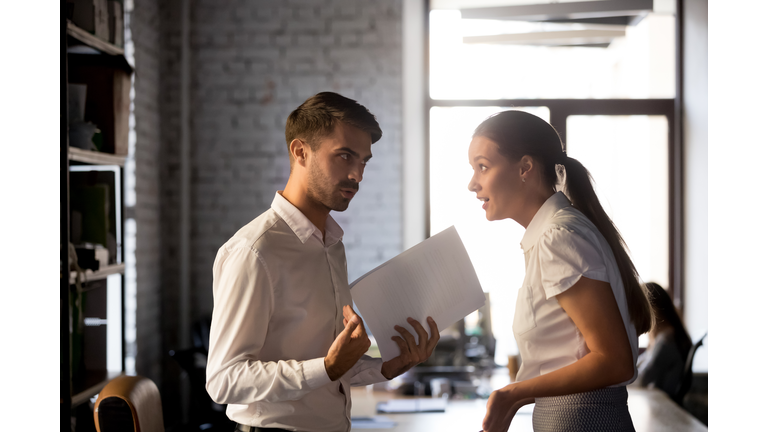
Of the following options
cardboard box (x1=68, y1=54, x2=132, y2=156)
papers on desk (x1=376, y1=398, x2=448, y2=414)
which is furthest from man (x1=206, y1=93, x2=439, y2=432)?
cardboard box (x1=68, y1=54, x2=132, y2=156)

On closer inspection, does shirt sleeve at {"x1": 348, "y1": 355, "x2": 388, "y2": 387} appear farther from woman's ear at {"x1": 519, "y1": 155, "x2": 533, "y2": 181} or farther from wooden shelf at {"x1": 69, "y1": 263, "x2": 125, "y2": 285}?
wooden shelf at {"x1": 69, "y1": 263, "x2": 125, "y2": 285}

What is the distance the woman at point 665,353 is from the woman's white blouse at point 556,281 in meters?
2.05

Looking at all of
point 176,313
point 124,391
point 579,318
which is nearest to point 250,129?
point 176,313

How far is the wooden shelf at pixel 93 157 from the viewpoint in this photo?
238 cm

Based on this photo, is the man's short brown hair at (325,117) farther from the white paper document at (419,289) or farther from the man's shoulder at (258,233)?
the white paper document at (419,289)

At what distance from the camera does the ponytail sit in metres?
1.34

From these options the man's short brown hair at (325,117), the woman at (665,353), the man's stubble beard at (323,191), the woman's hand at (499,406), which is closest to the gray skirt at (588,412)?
the woman's hand at (499,406)

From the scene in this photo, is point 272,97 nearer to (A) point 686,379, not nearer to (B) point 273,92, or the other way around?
(B) point 273,92

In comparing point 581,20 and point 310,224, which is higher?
point 581,20

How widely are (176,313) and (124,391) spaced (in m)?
2.69

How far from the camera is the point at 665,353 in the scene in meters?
3.12

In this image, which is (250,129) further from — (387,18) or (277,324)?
(277,324)
